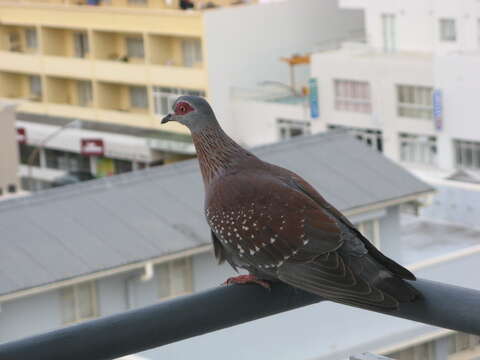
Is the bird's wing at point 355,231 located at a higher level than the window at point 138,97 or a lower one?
higher

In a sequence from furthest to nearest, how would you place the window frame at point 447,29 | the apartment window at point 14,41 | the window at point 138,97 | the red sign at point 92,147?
the apartment window at point 14,41
the window at point 138,97
the red sign at point 92,147
the window frame at point 447,29

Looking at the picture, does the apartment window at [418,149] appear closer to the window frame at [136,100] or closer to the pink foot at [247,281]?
the window frame at [136,100]

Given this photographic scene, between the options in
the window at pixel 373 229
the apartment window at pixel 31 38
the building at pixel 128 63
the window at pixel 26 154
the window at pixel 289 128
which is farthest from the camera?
the apartment window at pixel 31 38

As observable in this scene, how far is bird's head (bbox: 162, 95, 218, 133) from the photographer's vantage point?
6.70 metres

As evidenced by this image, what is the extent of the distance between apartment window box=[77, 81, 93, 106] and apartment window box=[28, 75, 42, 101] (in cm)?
281

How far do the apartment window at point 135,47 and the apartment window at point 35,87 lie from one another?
26.7 ft

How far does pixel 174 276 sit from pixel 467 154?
3864 centimetres

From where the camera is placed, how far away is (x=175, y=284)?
3681 cm

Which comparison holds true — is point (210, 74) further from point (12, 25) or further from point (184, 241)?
point (184, 241)

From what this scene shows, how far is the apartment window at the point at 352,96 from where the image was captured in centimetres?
7775

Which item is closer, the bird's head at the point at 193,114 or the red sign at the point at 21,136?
the bird's head at the point at 193,114

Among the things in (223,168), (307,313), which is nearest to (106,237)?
(307,313)

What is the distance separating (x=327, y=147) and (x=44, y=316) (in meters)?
12.3

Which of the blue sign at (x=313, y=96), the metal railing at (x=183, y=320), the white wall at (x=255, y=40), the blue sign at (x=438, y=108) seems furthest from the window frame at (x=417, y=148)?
the metal railing at (x=183, y=320)
